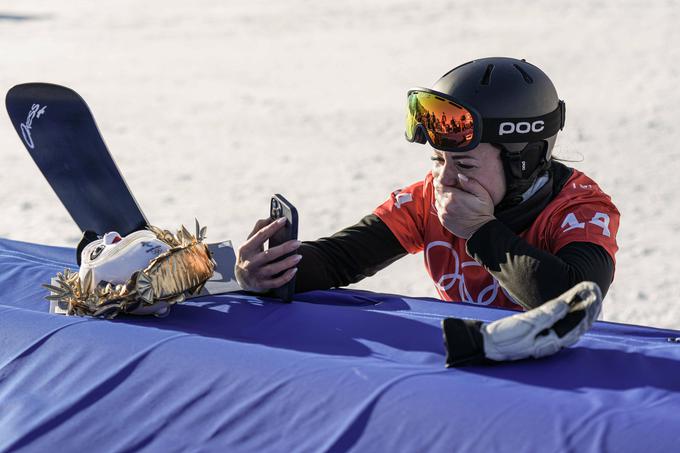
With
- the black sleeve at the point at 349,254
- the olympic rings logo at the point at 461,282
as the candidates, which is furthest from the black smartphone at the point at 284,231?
the olympic rings logo at the point at 461,282

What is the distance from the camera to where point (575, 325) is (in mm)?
1752

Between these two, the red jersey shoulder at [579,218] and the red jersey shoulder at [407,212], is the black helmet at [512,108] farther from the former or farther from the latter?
the red jersey shoulder at [407,212]

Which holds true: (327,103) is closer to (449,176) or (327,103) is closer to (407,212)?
(407,212)

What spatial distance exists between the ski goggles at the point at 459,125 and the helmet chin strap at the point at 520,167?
0.09ft

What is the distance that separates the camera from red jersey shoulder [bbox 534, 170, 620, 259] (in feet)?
7.07

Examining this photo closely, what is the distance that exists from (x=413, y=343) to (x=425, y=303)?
316mm

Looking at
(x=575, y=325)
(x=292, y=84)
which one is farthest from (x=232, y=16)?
(x=575, y=325)

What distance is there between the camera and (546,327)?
5.76 ft

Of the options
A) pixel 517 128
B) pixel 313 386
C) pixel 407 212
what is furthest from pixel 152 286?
pixel 517 128

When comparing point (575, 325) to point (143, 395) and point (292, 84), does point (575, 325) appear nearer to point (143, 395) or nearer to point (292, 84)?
point (143, 395)

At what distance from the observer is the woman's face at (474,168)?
221 cm

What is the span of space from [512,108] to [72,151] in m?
1.39

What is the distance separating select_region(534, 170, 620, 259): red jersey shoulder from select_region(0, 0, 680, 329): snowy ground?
191cm
